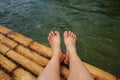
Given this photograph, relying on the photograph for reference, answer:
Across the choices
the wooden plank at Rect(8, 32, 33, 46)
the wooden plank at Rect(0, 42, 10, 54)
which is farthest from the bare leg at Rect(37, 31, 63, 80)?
the wooden plank at Rect(0, 42, 10, 54)

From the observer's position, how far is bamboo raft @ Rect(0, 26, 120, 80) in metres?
2.10

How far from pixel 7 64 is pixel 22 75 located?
0.30 meters

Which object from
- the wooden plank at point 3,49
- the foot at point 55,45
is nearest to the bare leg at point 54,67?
the foot at point 55,45

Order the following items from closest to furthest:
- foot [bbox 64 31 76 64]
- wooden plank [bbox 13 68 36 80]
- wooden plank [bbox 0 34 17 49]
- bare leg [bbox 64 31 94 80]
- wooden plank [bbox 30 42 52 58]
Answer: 1. bare leg [bbox 64 31 94 80]
2. wooden plank [bbox 13 68 36 80]
3. foot [bbox 64 31 76 64]
4. wooden plank [bbox 30 42 52 58]
5. wooden plank [bbox 0 34 17 49]

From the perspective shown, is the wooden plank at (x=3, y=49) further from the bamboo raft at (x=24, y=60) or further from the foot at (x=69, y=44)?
the foot at (x=69, y=44)

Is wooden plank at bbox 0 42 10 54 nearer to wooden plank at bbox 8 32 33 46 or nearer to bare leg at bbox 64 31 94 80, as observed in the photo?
wooden plank at bbox 8 32 33 46

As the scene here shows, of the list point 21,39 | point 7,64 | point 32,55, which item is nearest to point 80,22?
point 21,39

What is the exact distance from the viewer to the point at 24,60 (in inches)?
92.5

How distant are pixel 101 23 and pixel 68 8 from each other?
3.63 feet

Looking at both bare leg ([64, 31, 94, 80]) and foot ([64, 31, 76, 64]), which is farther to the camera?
foot ([64, 31, 76, 64])

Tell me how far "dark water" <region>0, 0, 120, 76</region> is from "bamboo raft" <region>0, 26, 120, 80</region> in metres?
0.89

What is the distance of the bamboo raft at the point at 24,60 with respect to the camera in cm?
210

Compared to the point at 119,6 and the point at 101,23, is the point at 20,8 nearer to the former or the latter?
the point at 101,23

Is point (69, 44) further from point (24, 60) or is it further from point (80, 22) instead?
point (80, 22)
